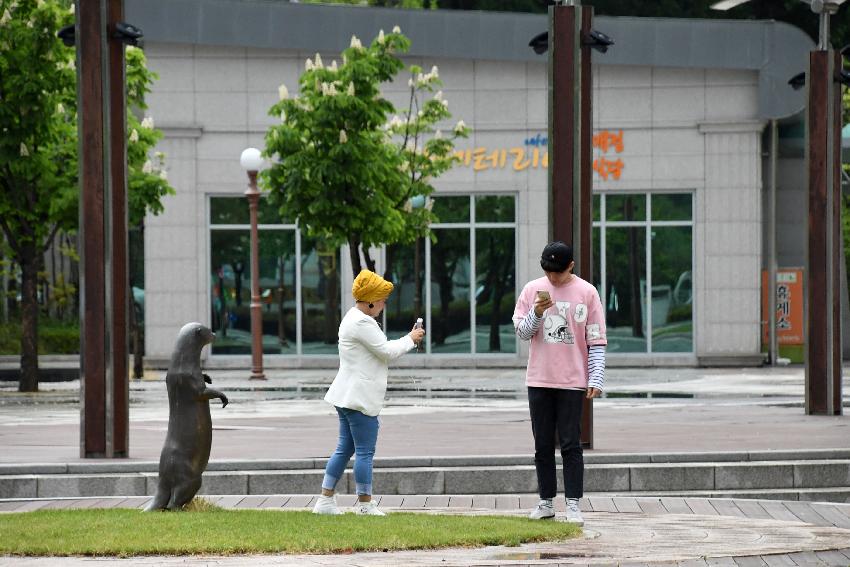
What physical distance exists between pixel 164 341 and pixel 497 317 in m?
7.01

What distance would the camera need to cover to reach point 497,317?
116 ft

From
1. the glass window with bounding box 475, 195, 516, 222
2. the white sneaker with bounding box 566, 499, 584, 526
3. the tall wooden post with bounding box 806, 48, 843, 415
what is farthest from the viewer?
the glass window with bounding box 475, 195, 516, 222

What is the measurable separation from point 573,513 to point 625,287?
2518 cm

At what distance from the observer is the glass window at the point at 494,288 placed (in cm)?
3519

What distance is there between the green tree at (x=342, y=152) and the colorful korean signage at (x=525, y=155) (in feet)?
17.0

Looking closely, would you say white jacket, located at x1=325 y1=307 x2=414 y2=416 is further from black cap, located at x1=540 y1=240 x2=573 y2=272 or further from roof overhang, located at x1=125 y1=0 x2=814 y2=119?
roof overhang, located at x1=125 y1=0 x2=814 y2=119

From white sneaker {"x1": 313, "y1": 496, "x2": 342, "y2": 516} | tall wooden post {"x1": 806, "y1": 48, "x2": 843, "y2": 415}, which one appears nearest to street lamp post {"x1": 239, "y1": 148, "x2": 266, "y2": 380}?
tall wooden post {"x1": 806, "y1": 48, "x2": 843, "y2": 415}

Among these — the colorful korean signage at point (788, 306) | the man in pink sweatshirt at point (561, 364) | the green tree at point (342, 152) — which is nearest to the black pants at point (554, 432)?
the man in pink sweatshirt at point (561, 364)

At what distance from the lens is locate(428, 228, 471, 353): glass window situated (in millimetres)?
35375

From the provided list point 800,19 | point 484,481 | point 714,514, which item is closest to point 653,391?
point 484,481

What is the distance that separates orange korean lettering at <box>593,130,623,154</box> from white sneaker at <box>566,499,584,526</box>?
2505 cm

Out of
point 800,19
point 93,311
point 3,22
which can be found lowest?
point 93,311

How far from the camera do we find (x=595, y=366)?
10266mm

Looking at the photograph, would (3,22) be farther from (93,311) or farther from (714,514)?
(714,514)
